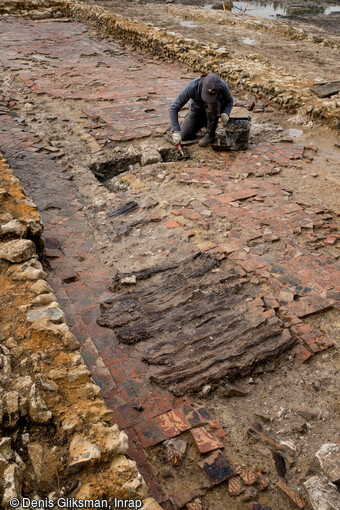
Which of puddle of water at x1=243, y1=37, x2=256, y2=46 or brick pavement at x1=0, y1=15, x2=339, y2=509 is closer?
brick pavement at x1=0, y1=15, x2=339, y2=509

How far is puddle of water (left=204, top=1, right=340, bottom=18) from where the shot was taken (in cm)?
2295

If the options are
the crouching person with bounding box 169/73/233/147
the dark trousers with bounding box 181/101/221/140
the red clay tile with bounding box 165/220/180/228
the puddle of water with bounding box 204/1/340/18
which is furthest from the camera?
the puddle of water with bounding box 204/1/340/18

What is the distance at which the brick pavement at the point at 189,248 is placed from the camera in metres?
2.57

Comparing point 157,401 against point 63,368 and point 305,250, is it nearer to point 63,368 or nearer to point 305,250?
A: point 63,368

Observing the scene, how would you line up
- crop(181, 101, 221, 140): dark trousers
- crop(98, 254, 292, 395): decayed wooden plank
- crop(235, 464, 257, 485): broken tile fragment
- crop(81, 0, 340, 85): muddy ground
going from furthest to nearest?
crop(81, 0, 340, 85): muddy ground < crop(181, 101, 221, 140): dark trousers < crop(98, 254, 292, 395): decayed wooden plank < crop(235, 464, 257, 485): broken tile fragment

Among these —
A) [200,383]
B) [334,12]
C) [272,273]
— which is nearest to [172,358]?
[200,383]

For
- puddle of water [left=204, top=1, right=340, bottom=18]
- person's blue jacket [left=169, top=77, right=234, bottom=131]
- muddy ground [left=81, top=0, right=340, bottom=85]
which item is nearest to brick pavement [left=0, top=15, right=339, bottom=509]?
person's blue jacket [left=169, top=77, right=234, bottom=131]

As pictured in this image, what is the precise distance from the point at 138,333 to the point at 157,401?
65cm

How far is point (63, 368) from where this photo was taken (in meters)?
2.14

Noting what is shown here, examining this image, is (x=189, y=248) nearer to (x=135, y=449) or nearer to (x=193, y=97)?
(x=135, y=449)

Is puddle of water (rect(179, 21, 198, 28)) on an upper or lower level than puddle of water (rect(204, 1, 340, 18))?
lower

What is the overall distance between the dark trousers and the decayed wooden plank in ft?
10.8

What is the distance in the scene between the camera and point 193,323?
323 cm

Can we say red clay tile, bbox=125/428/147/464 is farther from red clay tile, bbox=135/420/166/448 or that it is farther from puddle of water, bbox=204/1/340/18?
puddle of water, bbox=204/1/340/18
